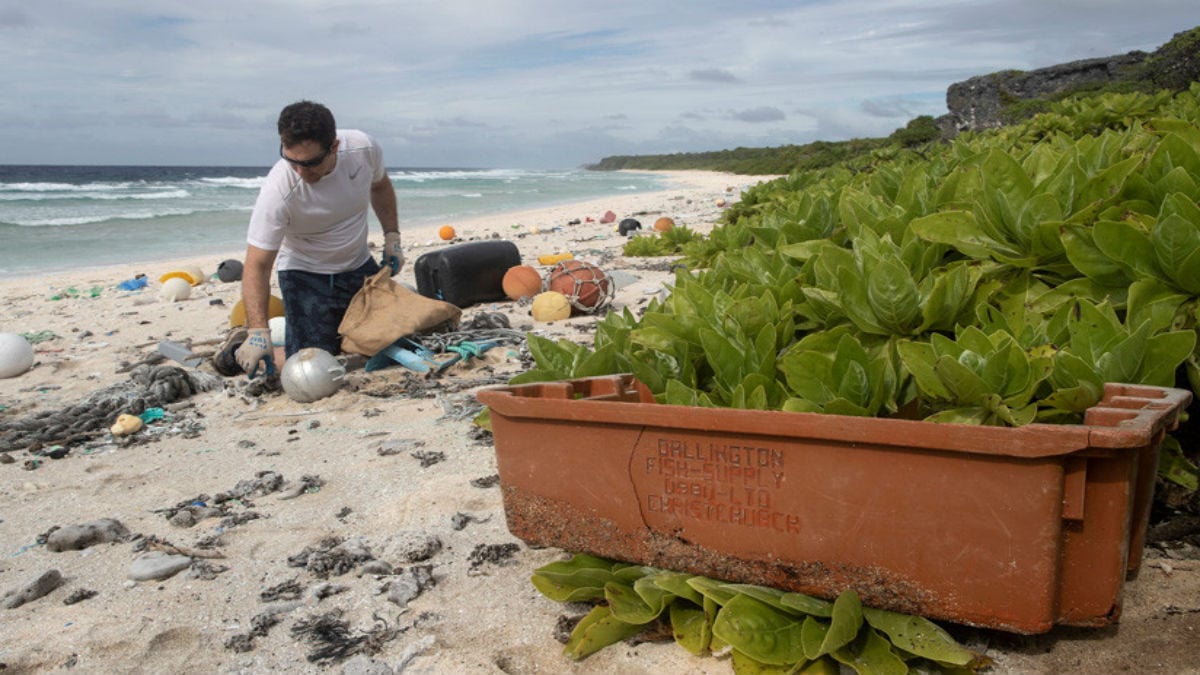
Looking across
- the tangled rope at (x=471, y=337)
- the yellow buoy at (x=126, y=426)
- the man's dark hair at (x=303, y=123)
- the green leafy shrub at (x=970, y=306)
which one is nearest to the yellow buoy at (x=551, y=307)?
the tangled rope at (x=471, y=337)

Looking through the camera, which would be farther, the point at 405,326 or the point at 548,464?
the point at 405,326

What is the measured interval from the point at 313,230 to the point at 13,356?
2591 millimetres

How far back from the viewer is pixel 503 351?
576 cm

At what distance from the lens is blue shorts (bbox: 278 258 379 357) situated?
5.45 meters

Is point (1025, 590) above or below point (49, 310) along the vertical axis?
above

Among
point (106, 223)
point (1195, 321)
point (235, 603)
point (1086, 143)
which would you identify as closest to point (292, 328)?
point (235, 603)

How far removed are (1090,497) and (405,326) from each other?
14.4 feet

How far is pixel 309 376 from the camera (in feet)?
15.9

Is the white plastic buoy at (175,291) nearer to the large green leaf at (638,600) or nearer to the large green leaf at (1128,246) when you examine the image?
the large green leaf at (638,600)

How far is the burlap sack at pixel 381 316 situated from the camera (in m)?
5.37

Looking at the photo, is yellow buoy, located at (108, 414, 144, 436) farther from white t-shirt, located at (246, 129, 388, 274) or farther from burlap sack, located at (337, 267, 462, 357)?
burlap sack, located at (337, 267, 462, 357)

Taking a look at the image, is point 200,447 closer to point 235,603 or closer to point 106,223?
point 235,603

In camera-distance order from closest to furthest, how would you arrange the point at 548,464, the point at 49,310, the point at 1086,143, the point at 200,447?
the point at 548,464 → the point at 1086,143 → the point at 200,447 → the point at 49,310

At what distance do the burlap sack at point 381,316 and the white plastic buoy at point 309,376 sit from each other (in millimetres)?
431
